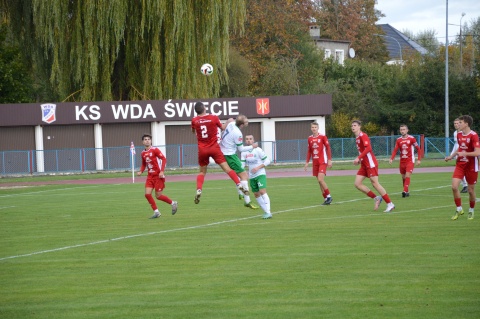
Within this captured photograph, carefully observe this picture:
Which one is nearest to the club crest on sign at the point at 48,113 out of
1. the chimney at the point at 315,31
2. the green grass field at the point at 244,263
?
the green grass field at the point at 244,263

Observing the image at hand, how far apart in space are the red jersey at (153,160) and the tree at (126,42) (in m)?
23.4

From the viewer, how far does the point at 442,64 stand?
5691 cm

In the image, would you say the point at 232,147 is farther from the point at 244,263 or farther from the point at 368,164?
the point at 244,263

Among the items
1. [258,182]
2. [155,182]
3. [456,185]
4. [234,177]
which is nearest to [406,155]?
[456,185]

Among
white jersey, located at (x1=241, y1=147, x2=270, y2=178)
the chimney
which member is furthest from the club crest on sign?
the chimney

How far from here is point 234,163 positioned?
17.8 metres

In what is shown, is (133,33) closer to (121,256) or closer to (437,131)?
(437,131)

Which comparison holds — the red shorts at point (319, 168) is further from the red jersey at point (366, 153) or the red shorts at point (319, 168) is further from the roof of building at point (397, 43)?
the roof of building at point (397, 43)

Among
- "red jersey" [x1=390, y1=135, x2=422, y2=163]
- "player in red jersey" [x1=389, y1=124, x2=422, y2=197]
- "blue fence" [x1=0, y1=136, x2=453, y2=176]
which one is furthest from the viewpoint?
"blue fence" [x1=0, y1=136, x2=453, y2=176]

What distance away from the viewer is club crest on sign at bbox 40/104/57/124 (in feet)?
150

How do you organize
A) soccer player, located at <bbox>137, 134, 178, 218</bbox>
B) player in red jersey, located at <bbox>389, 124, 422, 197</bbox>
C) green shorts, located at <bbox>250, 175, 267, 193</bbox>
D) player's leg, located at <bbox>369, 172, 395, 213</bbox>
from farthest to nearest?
1. player in red jersey, located at <bbox>389, 124, 422, 197</bbox>
2. player's leg, located at <bbox>369, 172, 395, 213</bbox>
3. soccer player, located at <bbox>137, 134, 178, 218</bbox>
4. green shorts, located at <bbox>250, 175, 267, 193</bbox>

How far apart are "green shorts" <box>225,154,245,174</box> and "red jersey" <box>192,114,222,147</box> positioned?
26.3 inches

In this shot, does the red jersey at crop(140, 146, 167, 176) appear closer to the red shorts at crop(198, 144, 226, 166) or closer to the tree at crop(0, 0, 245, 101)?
the red shorts at crop(198, 144, 226, 166)

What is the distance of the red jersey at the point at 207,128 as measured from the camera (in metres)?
17.1
